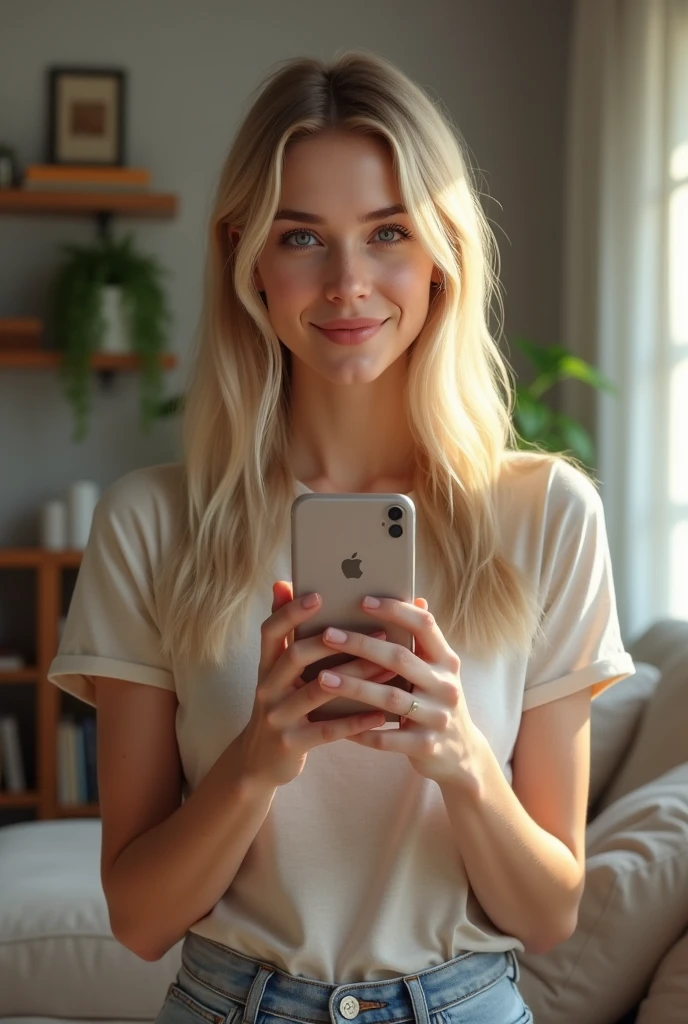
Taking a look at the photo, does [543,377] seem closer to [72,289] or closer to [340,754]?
[72,289]

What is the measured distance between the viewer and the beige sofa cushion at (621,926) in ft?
5.16

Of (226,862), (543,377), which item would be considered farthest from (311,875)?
(543,377)

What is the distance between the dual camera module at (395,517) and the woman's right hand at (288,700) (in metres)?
0.09

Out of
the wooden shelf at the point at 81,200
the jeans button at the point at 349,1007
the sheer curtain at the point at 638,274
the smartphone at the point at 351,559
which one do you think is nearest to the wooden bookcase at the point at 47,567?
the wooden shelf at the point at 81,200

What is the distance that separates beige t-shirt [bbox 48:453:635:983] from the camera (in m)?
1.21

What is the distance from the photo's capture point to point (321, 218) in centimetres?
124

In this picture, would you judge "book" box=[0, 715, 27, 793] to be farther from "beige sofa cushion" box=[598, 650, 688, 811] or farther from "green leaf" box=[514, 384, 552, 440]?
"beige sofa cushion" box=[598, 650, 688, 811]

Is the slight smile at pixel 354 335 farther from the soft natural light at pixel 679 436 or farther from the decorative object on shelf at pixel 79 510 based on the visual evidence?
the decorative object on shelf at pixel 79 510

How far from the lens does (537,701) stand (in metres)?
1.28

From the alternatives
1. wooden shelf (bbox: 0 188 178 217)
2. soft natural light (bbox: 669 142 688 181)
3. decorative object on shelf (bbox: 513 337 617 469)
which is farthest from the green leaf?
wooden shelf (bbox: 0 188 178 217)

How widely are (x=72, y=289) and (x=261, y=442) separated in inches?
104

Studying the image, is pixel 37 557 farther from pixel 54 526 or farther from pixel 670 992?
pixel 670 992

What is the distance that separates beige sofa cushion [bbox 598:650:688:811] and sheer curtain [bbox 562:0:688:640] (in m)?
0.98

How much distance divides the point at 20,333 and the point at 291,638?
300 centimetres
